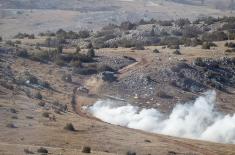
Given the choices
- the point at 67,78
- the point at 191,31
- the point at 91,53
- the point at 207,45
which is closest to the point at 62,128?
the point at 67,78

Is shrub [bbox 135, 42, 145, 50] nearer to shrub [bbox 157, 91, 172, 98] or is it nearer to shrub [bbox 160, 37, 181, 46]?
shrub [bbox 160, 37, 181, 46]

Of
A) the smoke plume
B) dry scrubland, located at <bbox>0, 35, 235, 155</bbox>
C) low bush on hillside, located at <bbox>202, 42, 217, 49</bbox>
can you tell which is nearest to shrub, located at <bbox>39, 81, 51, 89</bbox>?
dry scrubland, located at <bbox>0, 35, 235, 155</bbox>

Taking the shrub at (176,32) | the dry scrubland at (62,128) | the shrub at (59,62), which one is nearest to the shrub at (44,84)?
the dry scrubland at (62,128)

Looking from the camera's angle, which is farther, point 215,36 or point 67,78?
point 215,36

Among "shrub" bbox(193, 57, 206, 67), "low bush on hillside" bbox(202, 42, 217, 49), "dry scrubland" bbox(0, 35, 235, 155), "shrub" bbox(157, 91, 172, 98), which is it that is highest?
"low bush on hillside" bbox(202, 42, 217, 49)

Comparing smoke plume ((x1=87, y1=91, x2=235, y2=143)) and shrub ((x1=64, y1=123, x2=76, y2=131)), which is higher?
shrub ((x1=64, y1=123, x2=76, y2=131))

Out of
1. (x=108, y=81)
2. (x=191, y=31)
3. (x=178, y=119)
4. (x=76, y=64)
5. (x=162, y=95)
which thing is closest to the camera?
(x=178, y=119)

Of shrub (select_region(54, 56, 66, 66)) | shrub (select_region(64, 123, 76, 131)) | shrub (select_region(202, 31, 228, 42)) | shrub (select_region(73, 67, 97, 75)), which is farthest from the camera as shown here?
shrub (select_region(202, 31, 228, 42))

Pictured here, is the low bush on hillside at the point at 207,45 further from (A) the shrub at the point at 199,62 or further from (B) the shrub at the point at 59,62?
(B) the shrub at the point at 59,62

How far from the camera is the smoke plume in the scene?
45750 millimetres

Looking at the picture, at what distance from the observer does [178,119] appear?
157 feet

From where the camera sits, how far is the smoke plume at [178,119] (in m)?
45.8

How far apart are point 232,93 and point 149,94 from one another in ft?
28.4

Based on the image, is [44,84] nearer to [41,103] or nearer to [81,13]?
[41,103]
